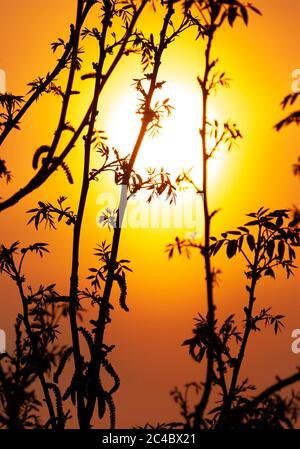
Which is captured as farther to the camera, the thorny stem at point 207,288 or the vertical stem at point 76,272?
the vertical stem at point 76,272

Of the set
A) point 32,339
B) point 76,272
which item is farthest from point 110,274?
point 32,339

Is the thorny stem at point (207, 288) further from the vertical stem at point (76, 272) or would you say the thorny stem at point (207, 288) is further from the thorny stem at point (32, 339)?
the thorny stem at point (32, 339)

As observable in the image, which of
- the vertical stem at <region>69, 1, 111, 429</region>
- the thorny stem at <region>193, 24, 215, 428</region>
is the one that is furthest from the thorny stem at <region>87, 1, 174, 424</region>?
the thorny stem at <region>193, 24, 215, 428</region>

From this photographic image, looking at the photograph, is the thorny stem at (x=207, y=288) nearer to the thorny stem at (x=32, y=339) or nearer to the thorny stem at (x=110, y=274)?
the thorny stem at (x=110, y=274)

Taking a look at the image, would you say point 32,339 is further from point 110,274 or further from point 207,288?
point 207,288

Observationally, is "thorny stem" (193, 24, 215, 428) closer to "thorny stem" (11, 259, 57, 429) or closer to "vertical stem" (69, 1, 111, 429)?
"vertical stem" (69, 1, 111, 429)

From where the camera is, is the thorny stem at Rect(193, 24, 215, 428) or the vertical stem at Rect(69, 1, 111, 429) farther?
the vertical stem at Rect(69, 1, 111, 429)

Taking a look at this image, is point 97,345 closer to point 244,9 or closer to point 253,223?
point 253,223

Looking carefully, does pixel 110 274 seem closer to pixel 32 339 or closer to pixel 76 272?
pixel 76 272

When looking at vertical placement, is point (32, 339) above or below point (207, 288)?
below

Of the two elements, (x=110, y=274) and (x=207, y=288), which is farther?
(x=110, y=274)

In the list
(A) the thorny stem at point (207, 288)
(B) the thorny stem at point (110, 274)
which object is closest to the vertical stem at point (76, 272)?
(B) the thorny stem at point (110, 274)

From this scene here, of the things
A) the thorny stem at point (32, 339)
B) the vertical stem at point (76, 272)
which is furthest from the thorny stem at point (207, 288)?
the thorny stem at point (32, 339)
